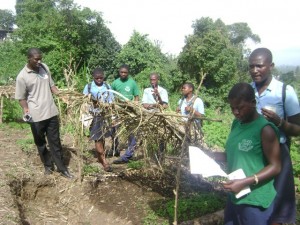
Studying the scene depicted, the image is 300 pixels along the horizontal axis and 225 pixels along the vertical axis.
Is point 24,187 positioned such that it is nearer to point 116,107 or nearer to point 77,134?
point 77,134

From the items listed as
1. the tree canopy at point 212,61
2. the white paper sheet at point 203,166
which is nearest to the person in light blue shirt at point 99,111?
the white paper sheet at point 203,166

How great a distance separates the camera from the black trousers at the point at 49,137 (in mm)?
4801

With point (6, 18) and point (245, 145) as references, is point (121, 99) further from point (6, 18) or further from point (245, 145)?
point (6, 18)

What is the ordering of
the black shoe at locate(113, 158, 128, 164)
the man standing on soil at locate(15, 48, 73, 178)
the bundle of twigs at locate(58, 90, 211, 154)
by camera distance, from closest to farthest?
the bundle of twigs at locate(58, 90, 211, 154), the man standing on soil at locate(15, 48, 73, 178), the black shoe at locate(113, 158, 128, 164)

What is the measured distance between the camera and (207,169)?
89.3 inches

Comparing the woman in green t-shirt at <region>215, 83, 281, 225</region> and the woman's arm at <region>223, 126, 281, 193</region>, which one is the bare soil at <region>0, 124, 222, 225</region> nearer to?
the woman in green t-shirt at <region>215, 83, 281, 225</region>

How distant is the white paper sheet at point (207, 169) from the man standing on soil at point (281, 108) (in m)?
0.59

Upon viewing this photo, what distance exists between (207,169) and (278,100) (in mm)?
875

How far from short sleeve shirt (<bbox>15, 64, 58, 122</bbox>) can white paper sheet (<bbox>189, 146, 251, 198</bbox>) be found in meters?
3.00

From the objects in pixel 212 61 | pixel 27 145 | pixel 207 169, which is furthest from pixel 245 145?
pixel 212 61

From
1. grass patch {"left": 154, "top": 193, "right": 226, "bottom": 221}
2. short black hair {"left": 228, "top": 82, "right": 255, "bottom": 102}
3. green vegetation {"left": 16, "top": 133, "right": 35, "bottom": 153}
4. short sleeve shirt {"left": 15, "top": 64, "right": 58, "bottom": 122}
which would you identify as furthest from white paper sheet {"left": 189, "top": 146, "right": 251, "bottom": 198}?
green vegetation {"left": 16, "top": 133, "right": 35, "bottom": 153}

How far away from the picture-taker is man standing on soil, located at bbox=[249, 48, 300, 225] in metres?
2.55

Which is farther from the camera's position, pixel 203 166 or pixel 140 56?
pixel 140 56

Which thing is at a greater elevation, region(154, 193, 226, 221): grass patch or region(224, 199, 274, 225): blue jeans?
region(224, 199, 274, 225): blue jeans
